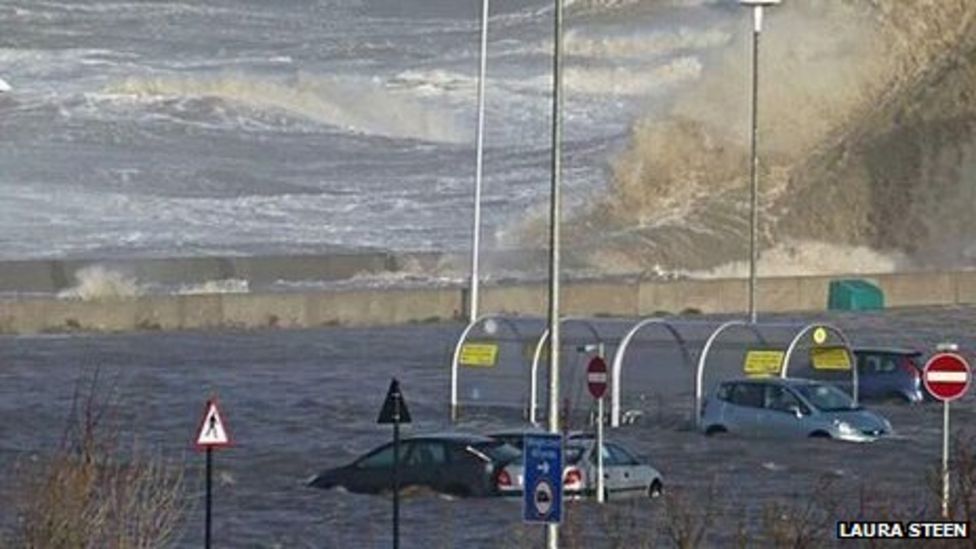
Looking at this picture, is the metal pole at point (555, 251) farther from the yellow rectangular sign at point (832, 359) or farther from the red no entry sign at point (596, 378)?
the yellow rectangular sign at point (832, 359)

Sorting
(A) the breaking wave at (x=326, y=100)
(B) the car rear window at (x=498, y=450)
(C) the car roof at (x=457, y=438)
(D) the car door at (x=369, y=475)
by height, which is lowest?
(D) the car door at (x=369, y=475)

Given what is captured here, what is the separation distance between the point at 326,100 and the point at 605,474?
208 feet

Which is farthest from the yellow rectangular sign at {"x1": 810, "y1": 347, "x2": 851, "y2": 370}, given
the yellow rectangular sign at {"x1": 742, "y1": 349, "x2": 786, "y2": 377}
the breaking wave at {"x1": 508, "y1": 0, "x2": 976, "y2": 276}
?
the breaking wave at {"x1": 508, "y1": 0, "x2": 976, "y2": 276}

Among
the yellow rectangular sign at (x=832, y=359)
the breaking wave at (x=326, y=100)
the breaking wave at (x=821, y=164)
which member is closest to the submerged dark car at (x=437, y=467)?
the yellow rectangular sign at (x=832, y=359)

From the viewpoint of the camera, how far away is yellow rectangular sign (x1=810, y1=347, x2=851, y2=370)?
99.5 ft

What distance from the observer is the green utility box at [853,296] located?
45.2 metres

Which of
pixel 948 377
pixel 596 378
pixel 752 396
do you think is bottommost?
pixel 752 396

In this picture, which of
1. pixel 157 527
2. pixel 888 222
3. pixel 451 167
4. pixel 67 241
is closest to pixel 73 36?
pixel 451 167

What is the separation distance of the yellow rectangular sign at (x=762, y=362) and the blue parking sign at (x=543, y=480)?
42.6ft

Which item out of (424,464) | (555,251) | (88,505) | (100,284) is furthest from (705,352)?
(100,284)

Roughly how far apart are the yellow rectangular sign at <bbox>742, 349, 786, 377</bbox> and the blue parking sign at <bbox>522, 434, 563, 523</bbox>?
42.6ft

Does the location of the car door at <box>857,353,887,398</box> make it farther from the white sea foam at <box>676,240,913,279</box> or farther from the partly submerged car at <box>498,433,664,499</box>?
the white sea foam at <box>676,240,913,279</box>

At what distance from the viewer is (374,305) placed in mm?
43188

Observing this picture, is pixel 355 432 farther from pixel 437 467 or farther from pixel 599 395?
pixel 599 395
